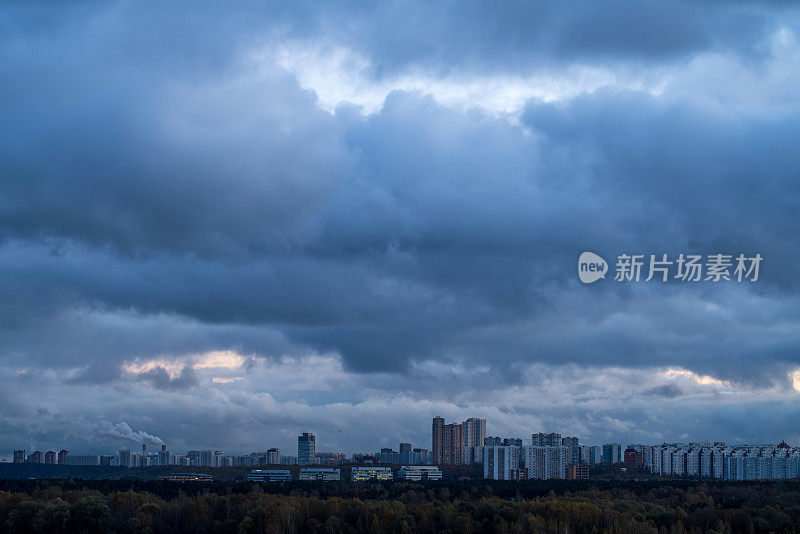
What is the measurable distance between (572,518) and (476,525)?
6.05 meters

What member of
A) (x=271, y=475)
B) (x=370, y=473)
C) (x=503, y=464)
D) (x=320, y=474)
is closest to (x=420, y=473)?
(x=370, y=473)

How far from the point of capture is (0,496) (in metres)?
68.8

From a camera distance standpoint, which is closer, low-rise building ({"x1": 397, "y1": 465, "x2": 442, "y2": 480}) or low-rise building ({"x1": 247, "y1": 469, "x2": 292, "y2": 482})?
low-rise building ({"x1": 247, "y1": 469, "x2": 292, "y2": 482})

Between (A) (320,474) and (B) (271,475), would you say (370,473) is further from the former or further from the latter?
(B) (271,475)

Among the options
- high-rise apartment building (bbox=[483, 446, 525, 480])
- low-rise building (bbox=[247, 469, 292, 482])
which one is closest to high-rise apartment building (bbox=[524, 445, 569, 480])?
high-rise apartment building (bbox=[483, 446, 525, 480])

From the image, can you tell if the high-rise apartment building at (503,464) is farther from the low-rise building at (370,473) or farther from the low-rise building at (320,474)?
the low-rise building at (320,474)

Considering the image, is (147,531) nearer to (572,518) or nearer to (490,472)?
(572,518)

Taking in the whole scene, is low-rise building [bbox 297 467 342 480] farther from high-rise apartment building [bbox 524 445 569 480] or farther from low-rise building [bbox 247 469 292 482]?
high-rise apartment building [bbox 524 445 569 480]

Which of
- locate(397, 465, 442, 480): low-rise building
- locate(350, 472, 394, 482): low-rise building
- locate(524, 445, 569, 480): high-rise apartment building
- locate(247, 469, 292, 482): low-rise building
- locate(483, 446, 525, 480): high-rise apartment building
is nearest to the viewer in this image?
locate(247, 469, 292, 482): low-rise building

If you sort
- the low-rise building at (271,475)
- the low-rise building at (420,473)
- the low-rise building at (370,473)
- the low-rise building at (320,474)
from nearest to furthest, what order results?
the low-rise building at (320,474) < the low-rise building at (271,475) < the low-rise building at (370,473) < the low-rise building at (420,473)

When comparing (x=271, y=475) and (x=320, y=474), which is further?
(x=271, y=475)

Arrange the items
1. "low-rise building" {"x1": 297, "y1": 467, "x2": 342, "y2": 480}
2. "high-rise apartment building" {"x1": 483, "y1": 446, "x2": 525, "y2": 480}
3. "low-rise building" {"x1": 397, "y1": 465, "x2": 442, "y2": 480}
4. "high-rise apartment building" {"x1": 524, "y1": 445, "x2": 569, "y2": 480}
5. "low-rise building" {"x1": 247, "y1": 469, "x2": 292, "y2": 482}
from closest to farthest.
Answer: "low-rise building" {"x1": 297, "y1": 467, "x2": 342, "y2": 480}, "low-rise building" {"x1": 247, "y1": 469, "x2": 292, "y2": 482}, "low-rise building" {"x1": 397, "y1": 465, "x2": 442, "y2": 480}, "high-rise apartment building" {"x1": 524, "y1": 445, "x2": 569, "y2": 480}, "high-rise apartment building" {"x1": 483, "y1": 446, "x2": 525, "y2": 480}

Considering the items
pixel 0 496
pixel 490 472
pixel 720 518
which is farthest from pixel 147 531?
pixel 490 472

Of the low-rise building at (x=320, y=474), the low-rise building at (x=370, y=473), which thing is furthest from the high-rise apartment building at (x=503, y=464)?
the low-rise building at (x=320, y=474)
